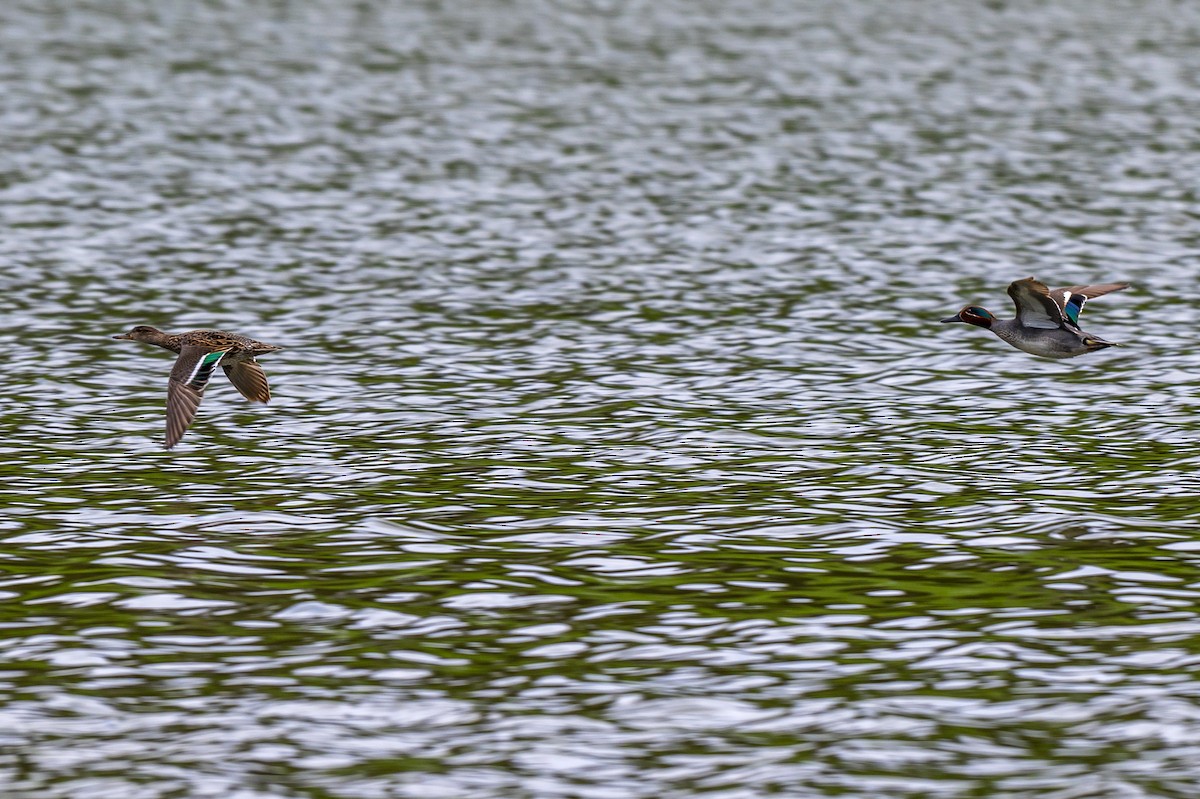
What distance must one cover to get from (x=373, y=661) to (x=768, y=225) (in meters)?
27.7

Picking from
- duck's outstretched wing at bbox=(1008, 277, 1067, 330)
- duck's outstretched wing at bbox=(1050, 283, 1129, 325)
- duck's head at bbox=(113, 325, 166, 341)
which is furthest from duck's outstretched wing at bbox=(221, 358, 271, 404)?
duck's outstretched wing at bbox=(1050, 283, 1129, 325)

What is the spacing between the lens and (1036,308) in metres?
27.5

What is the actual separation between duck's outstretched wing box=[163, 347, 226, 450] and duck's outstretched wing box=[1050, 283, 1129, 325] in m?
11.5

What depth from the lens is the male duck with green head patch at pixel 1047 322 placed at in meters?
27.2

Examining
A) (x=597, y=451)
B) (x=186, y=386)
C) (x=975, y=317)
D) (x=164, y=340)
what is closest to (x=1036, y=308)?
(x=975, y=317)

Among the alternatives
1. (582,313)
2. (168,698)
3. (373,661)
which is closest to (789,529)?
(373,661)

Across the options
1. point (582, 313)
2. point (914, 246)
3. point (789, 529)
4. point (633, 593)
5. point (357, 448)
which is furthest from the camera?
point (914, 246)

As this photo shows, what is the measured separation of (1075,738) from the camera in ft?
52.3

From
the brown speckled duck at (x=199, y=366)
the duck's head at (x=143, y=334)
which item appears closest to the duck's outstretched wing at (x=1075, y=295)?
the brown speckled duck at (x=199, y=366)

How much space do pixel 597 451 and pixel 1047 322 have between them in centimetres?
671

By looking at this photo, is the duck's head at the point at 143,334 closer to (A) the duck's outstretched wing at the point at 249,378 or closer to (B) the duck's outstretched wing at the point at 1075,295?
(A) the duck's outstretched wing at the point at 249,378

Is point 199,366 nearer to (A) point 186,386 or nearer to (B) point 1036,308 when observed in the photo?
(A) point 186,386

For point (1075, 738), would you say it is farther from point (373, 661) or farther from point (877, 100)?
point (877, 100)

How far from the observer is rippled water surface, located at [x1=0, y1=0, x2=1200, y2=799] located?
16.3 meters
